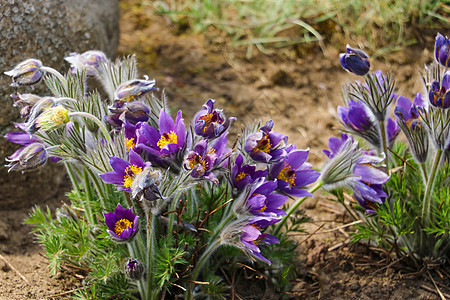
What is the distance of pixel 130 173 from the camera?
5.04 ft

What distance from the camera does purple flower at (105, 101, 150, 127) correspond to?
1618 mm

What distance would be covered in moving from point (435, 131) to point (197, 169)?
886 mm

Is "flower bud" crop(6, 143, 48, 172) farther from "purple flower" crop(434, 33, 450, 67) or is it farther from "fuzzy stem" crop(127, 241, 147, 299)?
"purple flower" crop(434, 33, 450, 67)

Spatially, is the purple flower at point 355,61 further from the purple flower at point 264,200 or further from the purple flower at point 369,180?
the purple flower at point 264,200

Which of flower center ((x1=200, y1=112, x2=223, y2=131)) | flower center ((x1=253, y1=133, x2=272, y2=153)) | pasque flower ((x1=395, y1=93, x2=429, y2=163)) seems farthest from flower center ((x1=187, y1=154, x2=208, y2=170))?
pasque flower ((x1=395, y1=93, x2=429, y2=163))

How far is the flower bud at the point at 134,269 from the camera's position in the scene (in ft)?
5.19

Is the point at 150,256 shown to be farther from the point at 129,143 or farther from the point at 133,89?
the point at 133,89

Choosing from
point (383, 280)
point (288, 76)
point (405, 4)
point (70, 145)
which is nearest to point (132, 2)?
point (288, 76)

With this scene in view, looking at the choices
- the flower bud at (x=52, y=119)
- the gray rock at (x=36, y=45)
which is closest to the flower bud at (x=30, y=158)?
the flower bud at (x=52, y=119)

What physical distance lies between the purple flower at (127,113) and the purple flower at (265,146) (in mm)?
338

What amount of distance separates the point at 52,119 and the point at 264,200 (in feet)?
2.17

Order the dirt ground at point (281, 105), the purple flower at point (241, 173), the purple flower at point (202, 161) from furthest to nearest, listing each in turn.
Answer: the dirt ground at point (281, 105), the purple flower at point (241, 173), the purple flower at point (202, 161)

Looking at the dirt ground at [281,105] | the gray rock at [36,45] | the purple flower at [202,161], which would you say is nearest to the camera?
the purple flower at [202,161]

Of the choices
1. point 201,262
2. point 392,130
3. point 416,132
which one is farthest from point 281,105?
point 201,262
